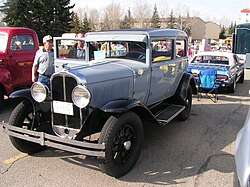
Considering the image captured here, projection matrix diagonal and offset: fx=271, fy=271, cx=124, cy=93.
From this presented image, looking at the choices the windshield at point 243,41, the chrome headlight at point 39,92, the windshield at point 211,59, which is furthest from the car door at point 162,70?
the windshield at point 243,41

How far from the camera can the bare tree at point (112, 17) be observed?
48.1 metres

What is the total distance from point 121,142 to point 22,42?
5267mm

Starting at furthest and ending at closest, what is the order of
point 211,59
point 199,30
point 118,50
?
1. point 199,30
2. point 211,59
3. point 118,50

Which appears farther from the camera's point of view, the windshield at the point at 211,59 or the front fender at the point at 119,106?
the windshield at the point at 211,59

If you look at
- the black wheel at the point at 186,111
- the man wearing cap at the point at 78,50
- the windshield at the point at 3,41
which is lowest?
the black wheel at the point at 186,111

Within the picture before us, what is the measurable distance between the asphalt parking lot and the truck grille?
63 centimetres

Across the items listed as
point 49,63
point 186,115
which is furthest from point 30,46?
point 186,115

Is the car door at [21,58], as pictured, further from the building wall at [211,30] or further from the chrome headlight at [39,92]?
the building wall at [211,30]

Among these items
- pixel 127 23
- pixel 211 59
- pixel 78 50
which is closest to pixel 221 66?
pixel 211 59

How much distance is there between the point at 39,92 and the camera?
4.01 m

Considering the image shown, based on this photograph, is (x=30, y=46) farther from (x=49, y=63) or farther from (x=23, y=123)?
(x=23, y=123)

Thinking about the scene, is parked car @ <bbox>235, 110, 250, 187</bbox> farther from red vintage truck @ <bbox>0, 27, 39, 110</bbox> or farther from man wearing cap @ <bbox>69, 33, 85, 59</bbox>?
red vintage truck @ <bbox>0, 27, 39, 110</bbox>

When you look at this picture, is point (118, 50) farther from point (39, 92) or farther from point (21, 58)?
point (21, 58)

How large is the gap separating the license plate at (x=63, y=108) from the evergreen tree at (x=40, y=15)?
96.7ft
